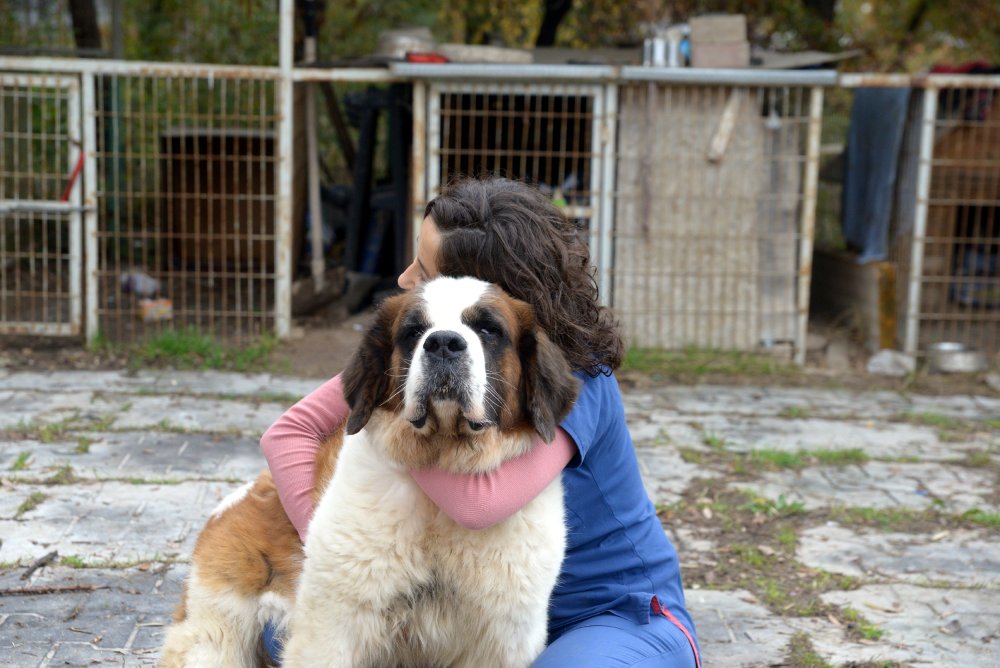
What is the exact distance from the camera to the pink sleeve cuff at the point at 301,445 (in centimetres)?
274

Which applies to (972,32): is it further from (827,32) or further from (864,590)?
(864,590)

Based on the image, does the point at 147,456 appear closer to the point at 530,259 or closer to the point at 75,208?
Result: the point at 75,208

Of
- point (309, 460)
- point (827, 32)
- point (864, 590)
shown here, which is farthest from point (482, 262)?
point (827, 32)

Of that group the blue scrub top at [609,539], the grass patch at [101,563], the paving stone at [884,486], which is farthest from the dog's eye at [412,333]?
the paving stone at [884,486]

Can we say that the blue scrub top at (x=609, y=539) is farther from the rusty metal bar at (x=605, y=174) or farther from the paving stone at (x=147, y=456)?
the rusty metal bar at (x=605, y=174)

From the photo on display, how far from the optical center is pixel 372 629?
252cm

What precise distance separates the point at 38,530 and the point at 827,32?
11.9 metres

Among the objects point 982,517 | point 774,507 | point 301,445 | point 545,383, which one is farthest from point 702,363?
point 545,383

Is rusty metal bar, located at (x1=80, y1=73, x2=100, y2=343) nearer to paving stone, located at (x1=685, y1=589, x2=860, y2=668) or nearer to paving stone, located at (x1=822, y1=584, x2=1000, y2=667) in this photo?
paving stone, located at (x1=685, y1=589, x2=860, y2=668)

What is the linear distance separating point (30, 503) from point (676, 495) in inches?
129

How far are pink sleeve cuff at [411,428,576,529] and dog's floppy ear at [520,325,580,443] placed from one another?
103 millimetres


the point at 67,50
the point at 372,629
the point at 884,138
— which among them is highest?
the point at 67,50

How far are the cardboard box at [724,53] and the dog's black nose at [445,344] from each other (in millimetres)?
7375

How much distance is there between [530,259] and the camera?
2.64 metres
